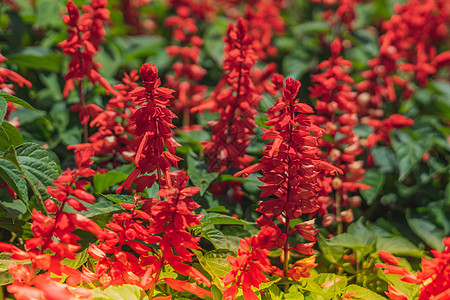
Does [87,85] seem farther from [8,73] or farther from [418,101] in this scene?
[418,101]

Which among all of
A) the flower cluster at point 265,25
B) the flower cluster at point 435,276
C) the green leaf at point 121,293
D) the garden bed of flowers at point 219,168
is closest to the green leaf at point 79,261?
the garden bed of flowers at point 219,168

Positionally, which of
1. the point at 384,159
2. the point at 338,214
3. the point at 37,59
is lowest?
the point at 338,214

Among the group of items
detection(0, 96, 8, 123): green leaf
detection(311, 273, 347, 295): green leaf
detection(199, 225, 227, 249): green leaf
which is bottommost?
detection(311, 273, 347, 295): green leaf

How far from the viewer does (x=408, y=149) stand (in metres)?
1.59

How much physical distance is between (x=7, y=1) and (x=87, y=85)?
0.63 meters

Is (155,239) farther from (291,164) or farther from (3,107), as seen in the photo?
(3,107)

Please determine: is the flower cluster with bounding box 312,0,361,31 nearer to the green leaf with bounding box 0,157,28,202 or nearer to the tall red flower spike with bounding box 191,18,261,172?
the tall red flower spike with bounding box 191,18,261,172

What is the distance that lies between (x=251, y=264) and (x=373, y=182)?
759 millimetres

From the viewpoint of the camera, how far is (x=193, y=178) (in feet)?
4.03

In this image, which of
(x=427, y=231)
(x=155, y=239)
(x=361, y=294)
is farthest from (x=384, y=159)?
(x=155, y=239)

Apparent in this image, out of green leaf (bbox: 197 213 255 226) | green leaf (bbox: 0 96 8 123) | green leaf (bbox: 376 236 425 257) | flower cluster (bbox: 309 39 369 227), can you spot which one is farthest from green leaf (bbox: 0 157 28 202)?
green leaf (bbox: 376 236 425 257)

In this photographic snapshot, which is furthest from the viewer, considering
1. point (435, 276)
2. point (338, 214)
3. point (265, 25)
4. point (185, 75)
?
point (265, 25)

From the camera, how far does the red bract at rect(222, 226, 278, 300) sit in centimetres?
89

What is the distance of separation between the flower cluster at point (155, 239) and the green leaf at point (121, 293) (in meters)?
0.02
